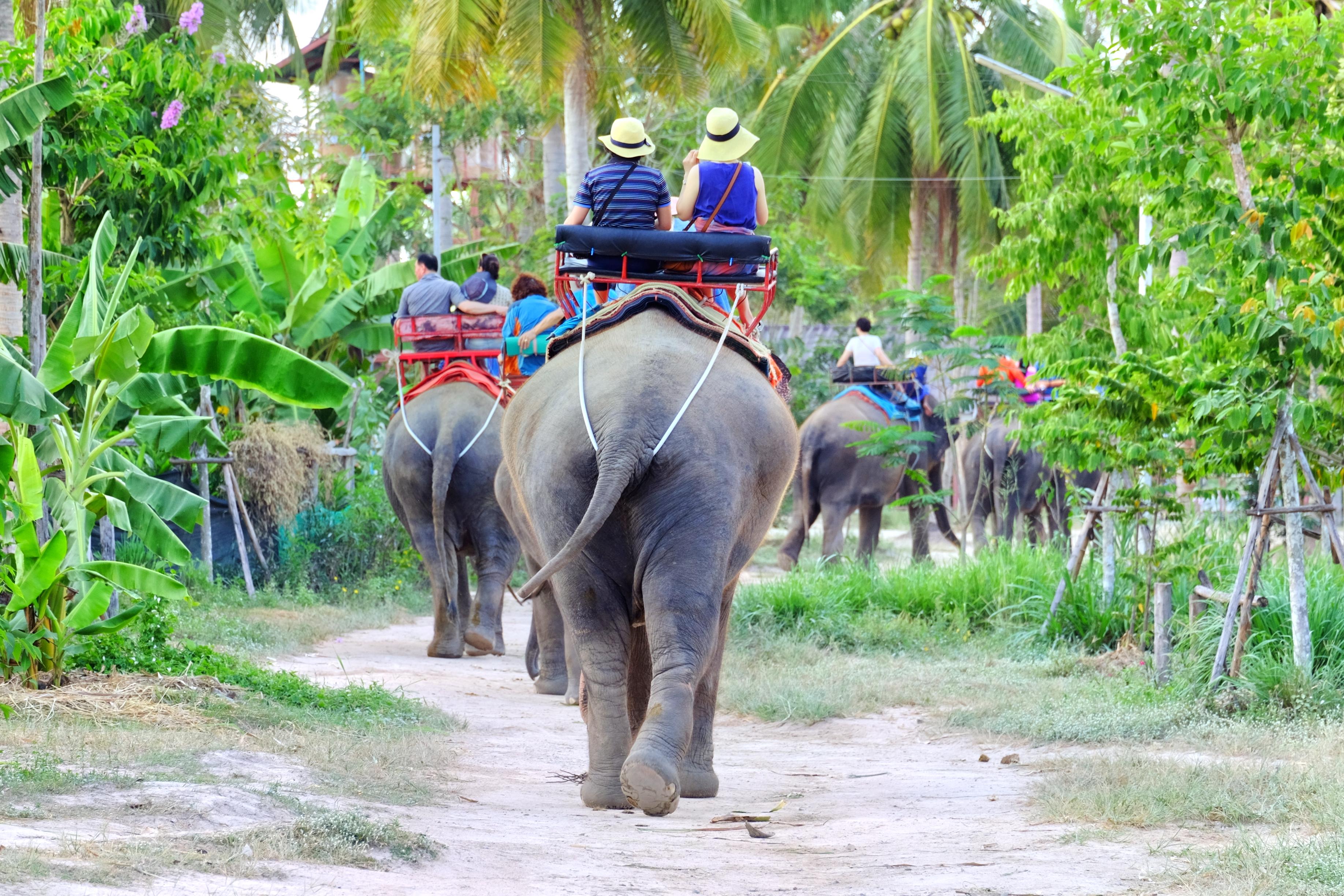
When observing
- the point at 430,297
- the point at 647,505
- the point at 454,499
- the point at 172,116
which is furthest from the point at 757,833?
the point at 172,116

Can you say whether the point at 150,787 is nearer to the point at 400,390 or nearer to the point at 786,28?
the point at 400,390

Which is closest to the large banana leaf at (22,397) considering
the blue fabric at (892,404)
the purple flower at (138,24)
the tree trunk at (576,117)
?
the purple flower at (138,24)

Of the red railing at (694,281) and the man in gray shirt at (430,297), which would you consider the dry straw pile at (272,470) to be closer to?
the man in gray shirt at (430,297)

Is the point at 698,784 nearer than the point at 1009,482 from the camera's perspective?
Yes

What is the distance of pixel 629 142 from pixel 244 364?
3.01 meters

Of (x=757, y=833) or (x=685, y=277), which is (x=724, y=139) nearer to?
(x=685, y=277)

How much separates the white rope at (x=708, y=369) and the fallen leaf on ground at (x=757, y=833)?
4.59 feet

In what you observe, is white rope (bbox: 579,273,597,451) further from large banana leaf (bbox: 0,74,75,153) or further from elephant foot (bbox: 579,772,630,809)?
large banana leaf (bbox: 0,74,75,153)

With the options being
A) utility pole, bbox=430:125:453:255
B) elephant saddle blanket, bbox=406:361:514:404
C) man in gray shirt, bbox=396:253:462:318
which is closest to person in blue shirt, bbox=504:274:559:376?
elephant saddle blanket, bbox=406:361:514:404

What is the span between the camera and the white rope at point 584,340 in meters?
5.42

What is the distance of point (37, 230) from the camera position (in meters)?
8.45

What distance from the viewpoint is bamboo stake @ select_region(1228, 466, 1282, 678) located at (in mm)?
7629

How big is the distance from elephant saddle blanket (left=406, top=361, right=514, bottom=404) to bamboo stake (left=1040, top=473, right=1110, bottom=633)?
406 cm

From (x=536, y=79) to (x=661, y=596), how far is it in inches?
528
